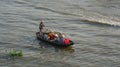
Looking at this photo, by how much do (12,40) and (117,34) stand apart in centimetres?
1095

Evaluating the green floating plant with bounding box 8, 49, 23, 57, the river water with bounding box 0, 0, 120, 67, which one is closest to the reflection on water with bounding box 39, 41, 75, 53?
the river water with bounding box 0, 0, 120, 67

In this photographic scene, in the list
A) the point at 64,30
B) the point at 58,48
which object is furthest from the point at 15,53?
the point at 64,30

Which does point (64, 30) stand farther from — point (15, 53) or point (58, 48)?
point (15, 53)

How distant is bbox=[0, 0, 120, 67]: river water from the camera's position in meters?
27.3

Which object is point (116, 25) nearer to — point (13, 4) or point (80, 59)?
point (80, 59)

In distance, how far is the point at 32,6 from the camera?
44031 millimetres

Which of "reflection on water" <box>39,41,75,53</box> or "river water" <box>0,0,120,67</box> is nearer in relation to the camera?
"river water" <box>0,0,120,67</box>

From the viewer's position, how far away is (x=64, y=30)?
114 ft

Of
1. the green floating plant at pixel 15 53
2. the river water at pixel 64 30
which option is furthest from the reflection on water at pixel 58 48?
the green floating plant at pixel 15 53

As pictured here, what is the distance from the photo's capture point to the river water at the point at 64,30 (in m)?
27.3

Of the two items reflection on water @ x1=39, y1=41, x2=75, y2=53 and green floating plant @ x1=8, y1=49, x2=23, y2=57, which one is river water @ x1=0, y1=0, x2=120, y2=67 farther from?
green floating plant @ x1=8, y1=49, x2=23, y2=57

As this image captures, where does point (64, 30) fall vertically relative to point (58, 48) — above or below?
above

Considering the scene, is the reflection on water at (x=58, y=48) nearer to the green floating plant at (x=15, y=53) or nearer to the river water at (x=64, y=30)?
the river water at (x=64, y=30)

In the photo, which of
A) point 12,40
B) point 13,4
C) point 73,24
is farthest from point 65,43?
point 13,4
